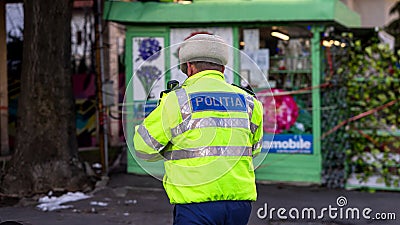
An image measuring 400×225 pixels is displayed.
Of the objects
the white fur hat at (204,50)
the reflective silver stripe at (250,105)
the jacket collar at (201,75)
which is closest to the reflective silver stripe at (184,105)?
the jacket collar at (201,75)

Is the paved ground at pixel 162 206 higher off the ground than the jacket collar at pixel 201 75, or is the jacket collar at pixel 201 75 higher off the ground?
the jacket collar at pixel 201 75

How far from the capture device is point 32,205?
26.5 ft

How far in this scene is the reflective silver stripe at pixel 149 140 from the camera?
3.52m

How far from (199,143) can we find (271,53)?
6.02m

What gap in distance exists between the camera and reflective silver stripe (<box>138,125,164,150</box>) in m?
3.52

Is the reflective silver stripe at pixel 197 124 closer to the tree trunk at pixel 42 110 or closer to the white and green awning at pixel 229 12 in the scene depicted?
the tree trunk at pixel 42 110

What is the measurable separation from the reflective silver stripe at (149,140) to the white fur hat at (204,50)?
18.7 inches

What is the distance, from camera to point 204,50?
3.65m

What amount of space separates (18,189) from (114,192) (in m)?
1.23

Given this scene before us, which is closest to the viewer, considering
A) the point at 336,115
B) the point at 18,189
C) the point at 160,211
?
the point at 160,211

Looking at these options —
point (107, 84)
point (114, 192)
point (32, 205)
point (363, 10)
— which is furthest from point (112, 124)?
point (363, 10)

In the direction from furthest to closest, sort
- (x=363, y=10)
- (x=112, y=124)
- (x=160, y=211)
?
(x=363, y=10) < (x=112, y=124) < (x=160, y=211)

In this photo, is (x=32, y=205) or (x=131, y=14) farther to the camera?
(x=131, y=14)

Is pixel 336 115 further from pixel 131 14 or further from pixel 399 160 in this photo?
pixel 131 14
